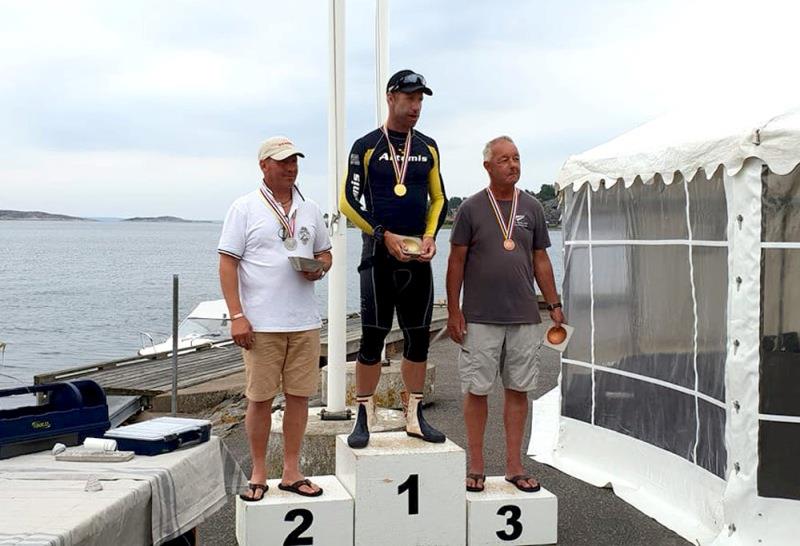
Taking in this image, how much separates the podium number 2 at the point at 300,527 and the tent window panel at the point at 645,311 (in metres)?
2.53

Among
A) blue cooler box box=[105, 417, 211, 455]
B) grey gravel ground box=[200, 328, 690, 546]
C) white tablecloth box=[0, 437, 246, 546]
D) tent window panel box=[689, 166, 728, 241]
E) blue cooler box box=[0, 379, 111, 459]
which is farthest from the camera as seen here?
tent window panel box=[689, 166, 728, 241]

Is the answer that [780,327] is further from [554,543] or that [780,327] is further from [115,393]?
[115,393]

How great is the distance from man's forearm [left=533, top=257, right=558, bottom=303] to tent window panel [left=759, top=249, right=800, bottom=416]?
3.56 ft

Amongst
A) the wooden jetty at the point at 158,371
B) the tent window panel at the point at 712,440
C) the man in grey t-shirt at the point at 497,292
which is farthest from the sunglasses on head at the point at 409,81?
the wooden jetty at the point at 158,371

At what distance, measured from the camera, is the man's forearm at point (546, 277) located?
483 cm

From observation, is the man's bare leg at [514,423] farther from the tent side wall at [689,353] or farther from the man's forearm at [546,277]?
the tent side wall at [689,353]

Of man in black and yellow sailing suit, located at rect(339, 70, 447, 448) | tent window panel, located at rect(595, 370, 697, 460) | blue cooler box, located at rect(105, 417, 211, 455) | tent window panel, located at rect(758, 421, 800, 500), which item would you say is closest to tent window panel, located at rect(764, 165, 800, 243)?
tent window panel, located at rect(758, 421, 800, 500)

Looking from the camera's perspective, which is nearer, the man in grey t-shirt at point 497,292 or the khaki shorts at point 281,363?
the khaki shorts at point 281,363

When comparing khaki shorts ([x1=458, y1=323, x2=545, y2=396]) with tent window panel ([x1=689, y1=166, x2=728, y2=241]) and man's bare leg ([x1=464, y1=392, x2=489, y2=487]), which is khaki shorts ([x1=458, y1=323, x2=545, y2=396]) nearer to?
man's bare leg ([x1=464, y1=392, x2=489, y2=487])

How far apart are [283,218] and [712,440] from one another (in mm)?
2795

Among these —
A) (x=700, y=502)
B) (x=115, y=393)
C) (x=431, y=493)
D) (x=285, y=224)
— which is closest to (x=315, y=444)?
(x=431, y=493)

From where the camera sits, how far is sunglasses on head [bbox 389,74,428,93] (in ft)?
14.4

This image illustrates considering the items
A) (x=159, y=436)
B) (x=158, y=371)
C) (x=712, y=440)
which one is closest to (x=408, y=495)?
(x=159, y=436)

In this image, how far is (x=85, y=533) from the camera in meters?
2.62
